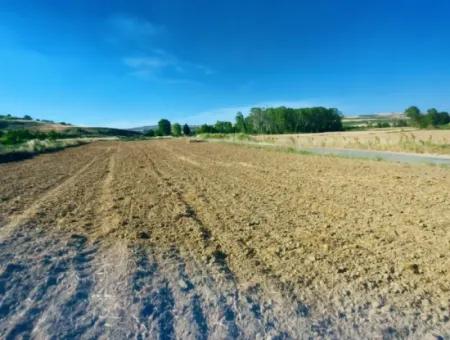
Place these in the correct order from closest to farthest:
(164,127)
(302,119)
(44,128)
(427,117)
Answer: (427,117), (302,119), (44,128), (164,127)

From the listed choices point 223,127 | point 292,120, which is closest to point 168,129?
point 223,127

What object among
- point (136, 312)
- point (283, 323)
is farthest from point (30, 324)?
point (283, 323)

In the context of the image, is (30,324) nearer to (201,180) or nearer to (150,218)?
(150,218)

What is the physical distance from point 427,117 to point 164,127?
125 metres

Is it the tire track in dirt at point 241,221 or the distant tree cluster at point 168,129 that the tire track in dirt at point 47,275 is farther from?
the distant tree cluster at point 168,129

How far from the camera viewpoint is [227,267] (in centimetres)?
459

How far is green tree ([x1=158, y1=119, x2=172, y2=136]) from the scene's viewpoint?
169250 mm

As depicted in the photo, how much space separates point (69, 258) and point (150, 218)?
2353mm

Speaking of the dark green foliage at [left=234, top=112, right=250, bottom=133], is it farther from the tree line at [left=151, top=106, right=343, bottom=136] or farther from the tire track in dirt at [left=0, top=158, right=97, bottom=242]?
the tire track in dirt at [left=0, top=158, right=97, bottom=242]

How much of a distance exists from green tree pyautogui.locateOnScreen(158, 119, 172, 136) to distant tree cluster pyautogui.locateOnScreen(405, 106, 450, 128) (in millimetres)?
117246

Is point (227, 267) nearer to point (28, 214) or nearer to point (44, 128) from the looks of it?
point (28, 214)

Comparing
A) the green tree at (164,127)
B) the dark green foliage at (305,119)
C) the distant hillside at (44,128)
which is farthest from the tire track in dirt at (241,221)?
the green tree at (164,127)

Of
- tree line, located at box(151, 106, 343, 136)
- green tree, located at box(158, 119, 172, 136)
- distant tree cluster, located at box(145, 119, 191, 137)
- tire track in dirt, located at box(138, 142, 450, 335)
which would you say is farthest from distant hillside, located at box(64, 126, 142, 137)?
tire track in dirt, located at box(138, 142, 450, 335)

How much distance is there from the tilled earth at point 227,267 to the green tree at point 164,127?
164 metres
